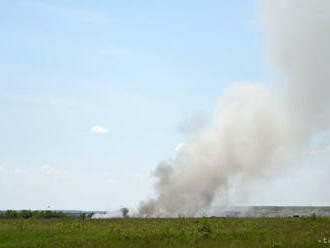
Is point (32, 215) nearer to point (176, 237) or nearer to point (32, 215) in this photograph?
point (32, 215)

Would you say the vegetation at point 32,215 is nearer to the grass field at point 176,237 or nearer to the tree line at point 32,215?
the tree line at point 32,215

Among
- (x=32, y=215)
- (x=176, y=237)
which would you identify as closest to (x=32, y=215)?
(x=32, y=215)

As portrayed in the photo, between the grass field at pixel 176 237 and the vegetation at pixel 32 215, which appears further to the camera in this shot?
the vegetation at pixel 32 215

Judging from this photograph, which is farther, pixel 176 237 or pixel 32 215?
pixel 32 215

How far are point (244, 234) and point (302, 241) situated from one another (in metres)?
6.71

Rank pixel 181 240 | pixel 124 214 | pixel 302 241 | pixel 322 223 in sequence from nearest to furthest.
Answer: pixel 302 241 → pixel 181 240 → pixel 322 223 → pixel 124 214

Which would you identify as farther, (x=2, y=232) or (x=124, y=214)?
(x=124, y=214)

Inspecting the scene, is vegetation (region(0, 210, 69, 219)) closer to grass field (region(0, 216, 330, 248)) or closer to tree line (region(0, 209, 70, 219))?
tree line (region(0, 209, 70, 219))

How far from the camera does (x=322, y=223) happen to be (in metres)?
54.3

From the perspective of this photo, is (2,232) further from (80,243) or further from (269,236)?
(269,236)

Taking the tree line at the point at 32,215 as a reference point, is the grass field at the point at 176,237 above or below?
below

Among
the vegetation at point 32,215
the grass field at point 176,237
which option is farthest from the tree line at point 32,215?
the grass field at point 176,237

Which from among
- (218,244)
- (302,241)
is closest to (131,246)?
(218,244)

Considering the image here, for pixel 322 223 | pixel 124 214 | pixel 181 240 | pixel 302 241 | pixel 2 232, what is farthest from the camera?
pixel 124 214
